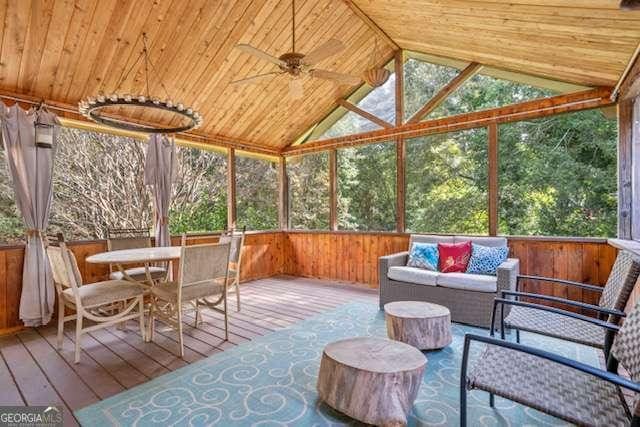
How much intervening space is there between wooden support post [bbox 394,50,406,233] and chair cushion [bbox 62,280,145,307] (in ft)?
11.7

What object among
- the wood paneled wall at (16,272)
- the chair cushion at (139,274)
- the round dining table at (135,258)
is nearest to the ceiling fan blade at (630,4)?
the round dining table at (135,258)

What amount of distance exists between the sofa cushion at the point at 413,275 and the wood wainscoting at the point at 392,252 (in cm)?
109

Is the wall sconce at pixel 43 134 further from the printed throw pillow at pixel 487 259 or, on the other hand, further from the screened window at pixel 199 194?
the printed throw pillow at pixel 487 259

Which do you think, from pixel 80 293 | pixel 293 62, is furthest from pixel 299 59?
pixel 80 293

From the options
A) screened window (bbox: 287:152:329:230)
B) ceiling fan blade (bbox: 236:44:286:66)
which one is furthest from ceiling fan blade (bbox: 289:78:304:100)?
screened window (bbox: 287:152:329:230)

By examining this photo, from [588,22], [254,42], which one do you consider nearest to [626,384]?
[588,22]

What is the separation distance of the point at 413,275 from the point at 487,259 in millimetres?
825

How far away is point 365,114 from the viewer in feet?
18.0

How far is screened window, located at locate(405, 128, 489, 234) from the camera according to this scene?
5285 millimetres

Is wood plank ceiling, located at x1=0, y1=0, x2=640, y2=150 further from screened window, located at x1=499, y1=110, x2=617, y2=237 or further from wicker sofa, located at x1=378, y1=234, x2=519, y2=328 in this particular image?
wicker sofa, located at x1=378, y1=234, x2=519, y2=328

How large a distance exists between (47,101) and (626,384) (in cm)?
526

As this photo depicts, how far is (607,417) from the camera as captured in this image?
1.32m

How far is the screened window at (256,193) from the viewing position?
7312 millimetres

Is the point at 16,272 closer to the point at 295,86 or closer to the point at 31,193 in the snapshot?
the point at 31,193
